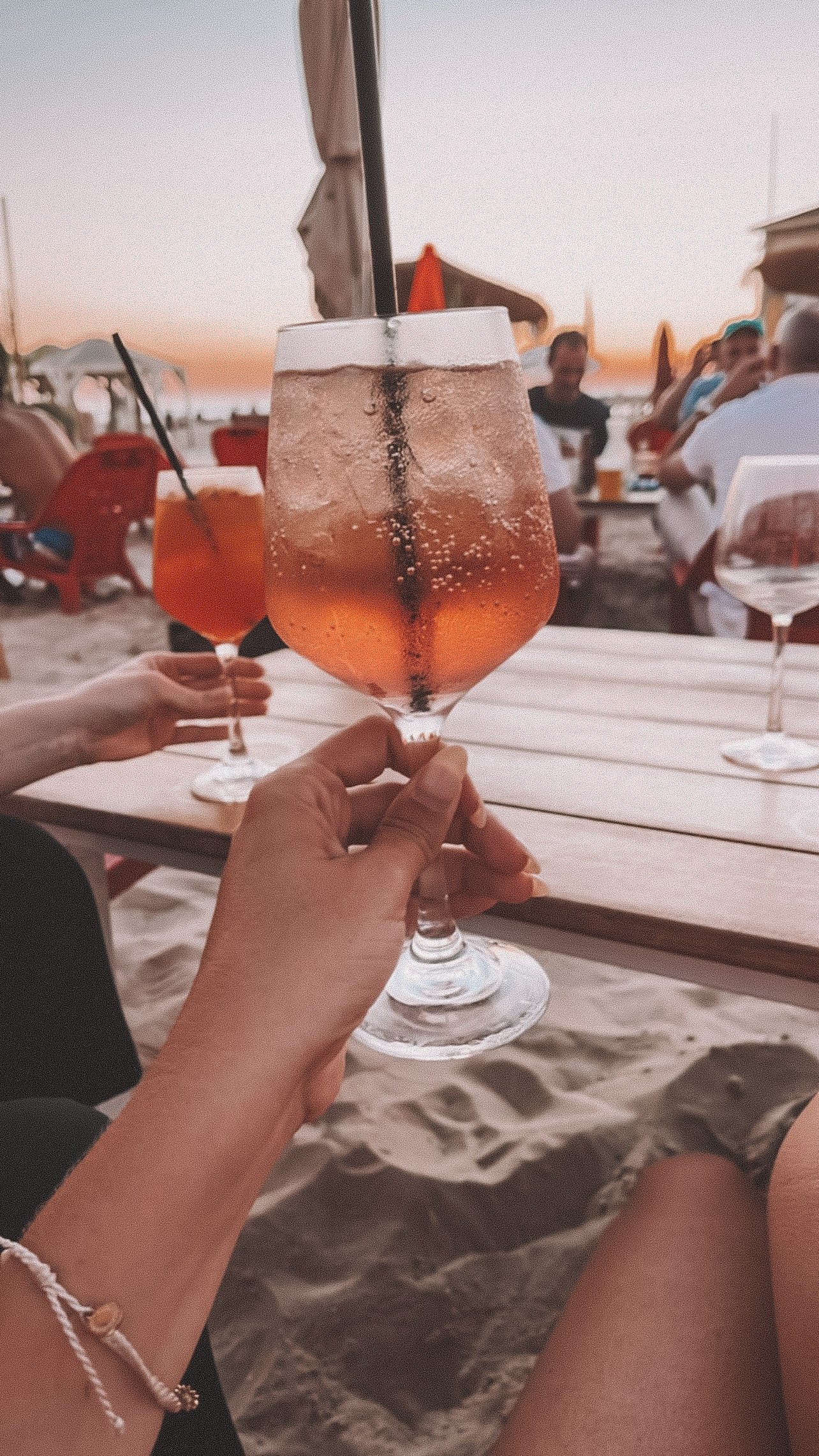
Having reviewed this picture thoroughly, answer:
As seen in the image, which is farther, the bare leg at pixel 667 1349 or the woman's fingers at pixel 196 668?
the woman's fingers at pixel 196 668

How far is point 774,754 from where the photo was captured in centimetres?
113

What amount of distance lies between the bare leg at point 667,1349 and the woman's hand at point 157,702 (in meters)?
0.79

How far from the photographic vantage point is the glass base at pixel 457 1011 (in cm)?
75

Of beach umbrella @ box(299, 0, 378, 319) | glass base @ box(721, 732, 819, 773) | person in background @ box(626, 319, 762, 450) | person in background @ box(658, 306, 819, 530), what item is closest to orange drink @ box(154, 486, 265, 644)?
glass base @ box(721, 732, 819, 773)

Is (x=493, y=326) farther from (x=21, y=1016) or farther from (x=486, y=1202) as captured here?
(x=486, y=1202)

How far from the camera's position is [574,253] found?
11.1 m

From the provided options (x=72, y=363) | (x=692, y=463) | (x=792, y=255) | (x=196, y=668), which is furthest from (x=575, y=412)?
(x=72, y=363)

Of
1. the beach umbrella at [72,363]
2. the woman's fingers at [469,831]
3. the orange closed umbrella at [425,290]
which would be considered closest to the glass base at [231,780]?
the woman's fingers at [469,831]

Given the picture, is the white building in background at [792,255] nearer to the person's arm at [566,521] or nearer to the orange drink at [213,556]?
the person's arm at [566,521]

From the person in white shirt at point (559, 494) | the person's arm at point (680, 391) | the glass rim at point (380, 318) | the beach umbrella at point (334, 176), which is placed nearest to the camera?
the glass rim at point (380, 318)

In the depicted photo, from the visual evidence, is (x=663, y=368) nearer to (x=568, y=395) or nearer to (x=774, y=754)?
(x=568, y=395)

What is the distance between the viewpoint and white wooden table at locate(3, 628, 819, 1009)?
0.80 meters

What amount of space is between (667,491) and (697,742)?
10.0ft

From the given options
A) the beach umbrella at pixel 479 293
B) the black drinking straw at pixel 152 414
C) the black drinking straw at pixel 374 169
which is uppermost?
the beach umbrella at pixel 479 293
